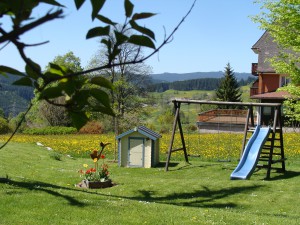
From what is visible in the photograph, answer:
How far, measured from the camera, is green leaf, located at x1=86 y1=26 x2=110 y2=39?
0.79 meters

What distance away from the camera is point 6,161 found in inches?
560

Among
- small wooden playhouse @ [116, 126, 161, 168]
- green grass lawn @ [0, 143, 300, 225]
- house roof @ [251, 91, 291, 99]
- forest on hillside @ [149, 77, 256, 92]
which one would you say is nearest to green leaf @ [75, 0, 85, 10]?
green grass lawn @ [0, 143, 300, 225]

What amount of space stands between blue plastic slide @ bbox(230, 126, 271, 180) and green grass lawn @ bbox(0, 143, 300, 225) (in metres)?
0.36

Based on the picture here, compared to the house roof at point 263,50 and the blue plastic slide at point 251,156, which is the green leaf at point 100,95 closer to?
the blue plastic slide at point 251,156

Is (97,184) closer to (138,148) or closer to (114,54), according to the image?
(138,148)

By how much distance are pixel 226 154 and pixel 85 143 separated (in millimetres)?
8398

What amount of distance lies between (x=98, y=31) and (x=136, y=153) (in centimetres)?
1506

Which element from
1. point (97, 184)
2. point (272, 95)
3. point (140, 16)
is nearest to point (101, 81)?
point (140, 16)

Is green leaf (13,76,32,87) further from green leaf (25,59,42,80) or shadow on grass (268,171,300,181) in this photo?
shadow on grass (268,171,300,181)

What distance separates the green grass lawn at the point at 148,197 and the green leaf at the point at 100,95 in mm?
5867

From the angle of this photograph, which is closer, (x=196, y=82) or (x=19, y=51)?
(x=19, y=51)

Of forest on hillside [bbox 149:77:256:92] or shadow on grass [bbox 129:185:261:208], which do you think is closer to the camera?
shadow on grass [bbox 129:185:261:208]

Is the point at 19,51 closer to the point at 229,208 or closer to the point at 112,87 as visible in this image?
the point at 112,87

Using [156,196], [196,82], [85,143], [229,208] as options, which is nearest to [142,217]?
[229,208]
